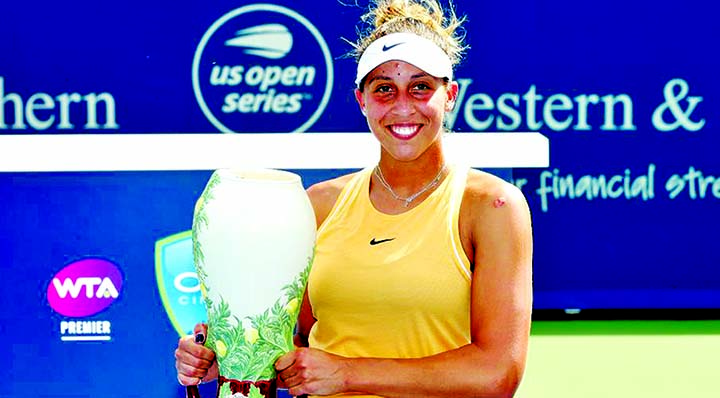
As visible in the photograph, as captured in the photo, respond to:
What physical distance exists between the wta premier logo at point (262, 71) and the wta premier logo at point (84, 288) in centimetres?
215

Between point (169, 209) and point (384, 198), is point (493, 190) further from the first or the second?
point (169, 209)

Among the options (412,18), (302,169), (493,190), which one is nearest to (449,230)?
(493,190)

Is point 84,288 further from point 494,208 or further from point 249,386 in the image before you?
point 494,208

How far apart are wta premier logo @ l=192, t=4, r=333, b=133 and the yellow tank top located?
372cm

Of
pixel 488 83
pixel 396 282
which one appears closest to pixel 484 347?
pixel 396 282

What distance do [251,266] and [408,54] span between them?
0.47 m

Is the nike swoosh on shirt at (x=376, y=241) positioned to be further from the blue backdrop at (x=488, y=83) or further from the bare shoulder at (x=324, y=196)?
the blue backdrop at (x=488, y=83)

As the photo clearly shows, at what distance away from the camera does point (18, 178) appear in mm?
3725

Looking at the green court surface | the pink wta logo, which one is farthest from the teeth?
the green court surface

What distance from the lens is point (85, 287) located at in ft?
12.1

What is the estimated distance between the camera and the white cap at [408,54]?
2.02 metres

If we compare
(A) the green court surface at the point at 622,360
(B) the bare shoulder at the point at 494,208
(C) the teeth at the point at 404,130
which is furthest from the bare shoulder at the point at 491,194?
(A) the green court surface at the point at 622,360

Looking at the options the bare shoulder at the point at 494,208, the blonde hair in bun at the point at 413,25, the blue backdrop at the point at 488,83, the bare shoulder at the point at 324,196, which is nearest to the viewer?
the bare shoulder at the point at 494,208

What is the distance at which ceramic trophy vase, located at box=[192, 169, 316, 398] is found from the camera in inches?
72.9
